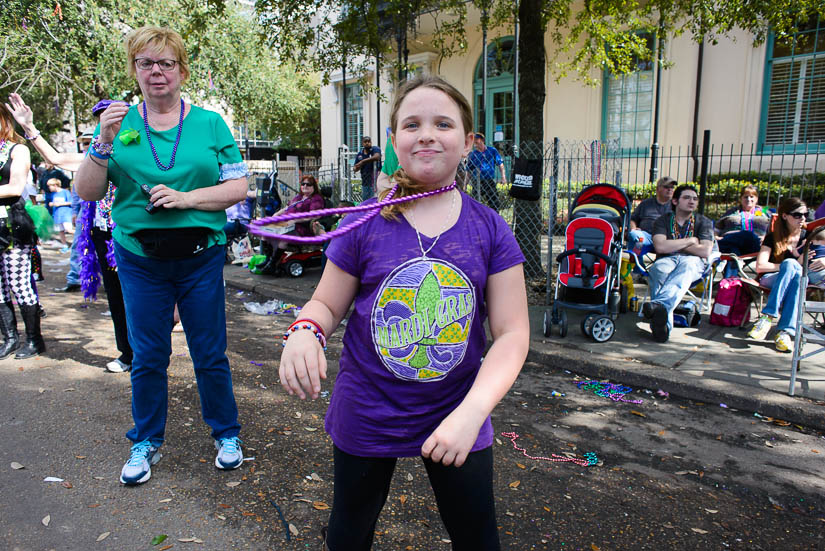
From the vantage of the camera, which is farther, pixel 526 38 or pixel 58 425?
pixel 526 38

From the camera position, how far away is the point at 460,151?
1668mm

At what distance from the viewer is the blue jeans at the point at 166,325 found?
2.98m

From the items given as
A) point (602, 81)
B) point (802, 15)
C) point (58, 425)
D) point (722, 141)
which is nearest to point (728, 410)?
point (58, 425)

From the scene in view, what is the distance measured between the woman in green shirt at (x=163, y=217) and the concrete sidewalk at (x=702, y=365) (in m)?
3.18

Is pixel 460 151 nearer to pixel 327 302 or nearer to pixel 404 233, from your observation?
pixel 404 233

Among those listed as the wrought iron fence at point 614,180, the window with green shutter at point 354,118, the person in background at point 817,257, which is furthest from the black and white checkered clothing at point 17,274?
the window with green shutter at point 354,118

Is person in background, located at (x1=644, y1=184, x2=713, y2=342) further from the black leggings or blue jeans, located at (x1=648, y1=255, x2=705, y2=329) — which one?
the black leggings

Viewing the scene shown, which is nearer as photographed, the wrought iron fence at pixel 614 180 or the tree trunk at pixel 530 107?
the tree trunk at pixel 530 107

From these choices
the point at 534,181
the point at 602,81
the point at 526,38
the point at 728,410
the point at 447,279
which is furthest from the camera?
the point at 602,81

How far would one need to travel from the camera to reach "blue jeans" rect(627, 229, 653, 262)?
7.19m

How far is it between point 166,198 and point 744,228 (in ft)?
24.7

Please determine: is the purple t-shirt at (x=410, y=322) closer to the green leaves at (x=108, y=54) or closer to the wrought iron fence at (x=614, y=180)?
the wrought iron fence at (x=614, y=180)

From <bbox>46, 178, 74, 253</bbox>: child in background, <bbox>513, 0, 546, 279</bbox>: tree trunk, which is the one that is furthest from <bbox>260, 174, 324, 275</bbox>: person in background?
<bbox>46, 178, 74, 253</bbox>: child in background

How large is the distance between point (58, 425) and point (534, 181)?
18.6ft
